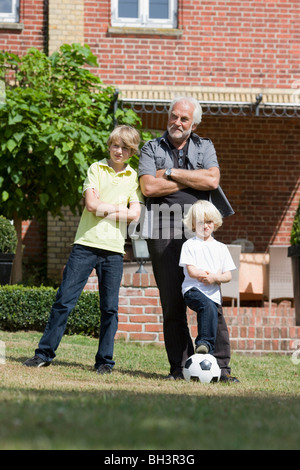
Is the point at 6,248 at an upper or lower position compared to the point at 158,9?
lower

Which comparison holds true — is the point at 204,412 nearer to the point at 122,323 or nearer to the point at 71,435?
the point at 71,435

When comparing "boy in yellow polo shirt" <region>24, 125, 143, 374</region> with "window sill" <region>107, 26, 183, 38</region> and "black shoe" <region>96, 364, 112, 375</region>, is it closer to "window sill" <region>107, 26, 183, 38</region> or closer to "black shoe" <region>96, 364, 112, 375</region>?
"black shoe" <region>96, 364, 112, 375</region>

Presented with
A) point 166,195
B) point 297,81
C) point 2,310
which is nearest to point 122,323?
point 2,310

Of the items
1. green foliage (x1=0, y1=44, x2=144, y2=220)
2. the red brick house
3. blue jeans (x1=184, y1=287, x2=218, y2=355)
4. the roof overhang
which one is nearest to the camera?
blue jeans (x1=184, y1=287, x2=218, y2=355)

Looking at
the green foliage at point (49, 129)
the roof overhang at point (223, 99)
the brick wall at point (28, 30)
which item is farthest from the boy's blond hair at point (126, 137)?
the brick wall at point (28, 30)

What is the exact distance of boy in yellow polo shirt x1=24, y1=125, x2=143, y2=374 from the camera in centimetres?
501

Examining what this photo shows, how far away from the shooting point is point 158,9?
11781mm

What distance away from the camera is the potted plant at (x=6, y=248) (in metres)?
8.44

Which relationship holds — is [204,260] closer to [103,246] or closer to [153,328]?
[103,246]

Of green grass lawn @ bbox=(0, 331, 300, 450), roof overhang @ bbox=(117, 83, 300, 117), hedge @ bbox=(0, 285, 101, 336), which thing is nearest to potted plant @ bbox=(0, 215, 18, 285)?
hedge @ bbox=(0, 285, 101, 336)

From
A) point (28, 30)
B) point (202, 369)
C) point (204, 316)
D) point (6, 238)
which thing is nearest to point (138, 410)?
point (202, 369)

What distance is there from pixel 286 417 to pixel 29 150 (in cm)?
710

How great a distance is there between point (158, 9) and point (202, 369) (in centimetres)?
837

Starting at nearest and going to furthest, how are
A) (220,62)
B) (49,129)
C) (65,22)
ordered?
(49,129), (65,22), (220,62)
